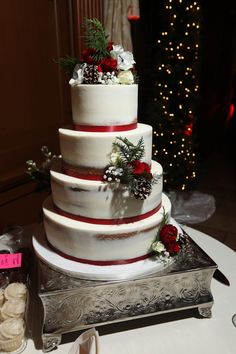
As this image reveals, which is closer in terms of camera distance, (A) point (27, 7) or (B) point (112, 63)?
(B) point (112, 63)

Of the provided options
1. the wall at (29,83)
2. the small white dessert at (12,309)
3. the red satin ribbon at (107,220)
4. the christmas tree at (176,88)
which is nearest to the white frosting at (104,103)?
the red satin ribbon at (107,220)

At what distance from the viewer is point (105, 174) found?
1.18m

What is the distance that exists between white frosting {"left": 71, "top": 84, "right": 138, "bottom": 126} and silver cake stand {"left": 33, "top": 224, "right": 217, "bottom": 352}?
1.96 ft

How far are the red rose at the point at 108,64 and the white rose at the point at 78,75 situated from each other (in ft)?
0.25

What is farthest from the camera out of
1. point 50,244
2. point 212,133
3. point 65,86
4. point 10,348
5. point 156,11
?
point 212,133

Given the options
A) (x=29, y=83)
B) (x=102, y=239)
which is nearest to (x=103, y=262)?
(x=102, y=239)

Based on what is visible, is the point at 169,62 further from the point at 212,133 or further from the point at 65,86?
the point at 212,133

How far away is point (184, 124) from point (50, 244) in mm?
2419

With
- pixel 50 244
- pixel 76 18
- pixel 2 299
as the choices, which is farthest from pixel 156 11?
pixel 2 299

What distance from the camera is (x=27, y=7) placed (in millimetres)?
2432

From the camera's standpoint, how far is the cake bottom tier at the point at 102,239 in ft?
3.96

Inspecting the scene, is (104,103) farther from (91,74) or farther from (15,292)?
(15,292)

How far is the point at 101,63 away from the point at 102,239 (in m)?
0.68

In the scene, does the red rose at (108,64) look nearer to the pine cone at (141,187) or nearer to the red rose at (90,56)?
the red rose at (90,56)
